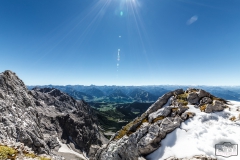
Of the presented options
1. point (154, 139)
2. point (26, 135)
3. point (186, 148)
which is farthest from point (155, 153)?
point (26, 135)

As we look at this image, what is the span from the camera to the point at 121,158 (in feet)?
81.1

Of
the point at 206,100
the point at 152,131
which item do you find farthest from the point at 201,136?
the point at 206,100

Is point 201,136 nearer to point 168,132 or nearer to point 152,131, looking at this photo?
point 168,132

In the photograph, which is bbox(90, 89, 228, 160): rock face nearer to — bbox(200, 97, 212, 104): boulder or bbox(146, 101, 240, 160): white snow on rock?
bbox(200, 97, 212, 104): boulder

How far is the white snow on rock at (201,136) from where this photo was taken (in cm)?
1962

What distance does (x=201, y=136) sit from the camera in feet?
71.7

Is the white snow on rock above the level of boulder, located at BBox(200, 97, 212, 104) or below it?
below

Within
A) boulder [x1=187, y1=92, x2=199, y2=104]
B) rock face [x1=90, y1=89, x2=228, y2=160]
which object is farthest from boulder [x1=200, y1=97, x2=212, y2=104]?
boulder [x1=187, y1=92, x2=199, y2=104]

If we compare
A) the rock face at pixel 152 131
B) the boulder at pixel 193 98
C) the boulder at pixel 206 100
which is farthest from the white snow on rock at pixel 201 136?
A: the boulder at pixel 193 98

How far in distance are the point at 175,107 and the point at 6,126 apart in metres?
37.5

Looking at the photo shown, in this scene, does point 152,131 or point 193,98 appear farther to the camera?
point 193,98

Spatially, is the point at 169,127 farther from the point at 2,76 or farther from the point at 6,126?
the point at 2,76

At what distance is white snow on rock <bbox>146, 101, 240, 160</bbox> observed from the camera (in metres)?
19.6

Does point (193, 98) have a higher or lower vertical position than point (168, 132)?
higher
